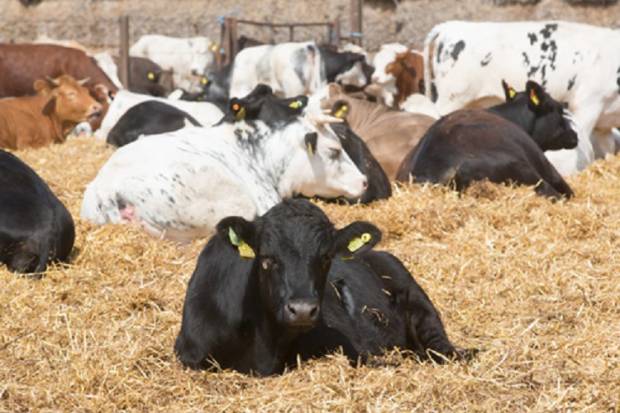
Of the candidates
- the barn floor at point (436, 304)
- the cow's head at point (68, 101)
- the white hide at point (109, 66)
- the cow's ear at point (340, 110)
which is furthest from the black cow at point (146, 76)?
the barn floor at point (436, 304)

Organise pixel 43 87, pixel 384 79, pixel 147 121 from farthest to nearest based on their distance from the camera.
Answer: pixel 384 79
pixel 43 87
pixel 147 121

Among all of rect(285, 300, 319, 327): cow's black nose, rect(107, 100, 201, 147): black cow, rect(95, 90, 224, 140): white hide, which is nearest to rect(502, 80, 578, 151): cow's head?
rect(107, 100, 201, 147): black cow

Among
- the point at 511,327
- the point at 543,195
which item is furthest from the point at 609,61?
the point at 511,327

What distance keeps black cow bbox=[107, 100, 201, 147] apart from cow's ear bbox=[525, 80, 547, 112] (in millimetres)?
3761

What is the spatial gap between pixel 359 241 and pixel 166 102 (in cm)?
1028

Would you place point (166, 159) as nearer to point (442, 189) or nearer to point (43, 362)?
point (442, 189)

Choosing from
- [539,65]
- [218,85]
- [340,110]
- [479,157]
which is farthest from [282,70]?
[479,157]

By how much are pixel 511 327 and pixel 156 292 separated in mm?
1943

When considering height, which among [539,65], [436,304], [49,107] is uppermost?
[436,304]

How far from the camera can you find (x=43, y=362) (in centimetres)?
525

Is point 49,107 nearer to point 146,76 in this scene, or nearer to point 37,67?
point 37,67

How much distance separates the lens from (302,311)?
457 cm

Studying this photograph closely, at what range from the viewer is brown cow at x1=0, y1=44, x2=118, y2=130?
19.6 meters

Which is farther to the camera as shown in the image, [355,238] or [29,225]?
[29,225]
